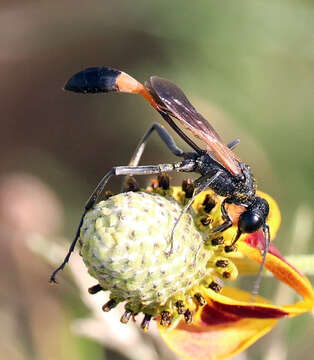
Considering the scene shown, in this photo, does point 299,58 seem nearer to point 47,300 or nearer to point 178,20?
point 178,20

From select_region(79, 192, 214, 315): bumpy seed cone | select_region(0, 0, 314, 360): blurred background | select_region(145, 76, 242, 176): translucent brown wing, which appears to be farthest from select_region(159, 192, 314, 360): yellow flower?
select_region(0, 0, 314, 360): blurred background

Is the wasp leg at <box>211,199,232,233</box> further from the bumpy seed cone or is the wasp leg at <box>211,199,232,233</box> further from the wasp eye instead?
the bumpy seed cone

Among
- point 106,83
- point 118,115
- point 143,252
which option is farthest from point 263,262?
point 118,115

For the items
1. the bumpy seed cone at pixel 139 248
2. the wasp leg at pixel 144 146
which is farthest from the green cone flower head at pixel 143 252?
the wasp leg at pixel 144 146

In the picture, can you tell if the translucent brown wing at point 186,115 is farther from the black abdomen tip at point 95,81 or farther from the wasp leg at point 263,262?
the wasp leg at point 263,262

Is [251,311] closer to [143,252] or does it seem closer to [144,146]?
[143,252]
